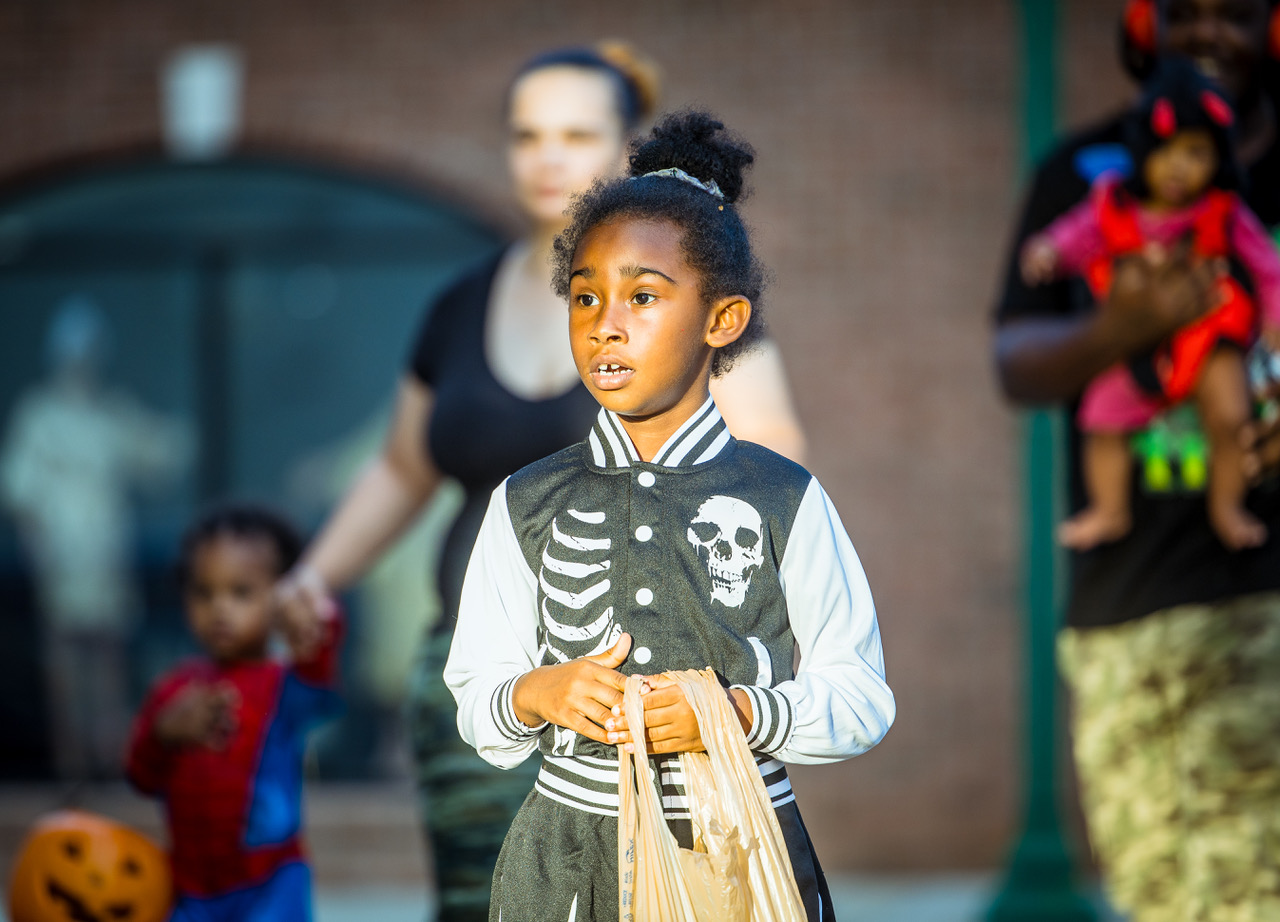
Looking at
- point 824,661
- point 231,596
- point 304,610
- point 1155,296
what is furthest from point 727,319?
point 231,596

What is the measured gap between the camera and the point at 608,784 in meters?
1.84

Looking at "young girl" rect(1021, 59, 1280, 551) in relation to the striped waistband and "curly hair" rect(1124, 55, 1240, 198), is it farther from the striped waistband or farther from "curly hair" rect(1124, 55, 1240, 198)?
the striped waistband

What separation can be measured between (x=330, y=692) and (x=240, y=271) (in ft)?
13.1

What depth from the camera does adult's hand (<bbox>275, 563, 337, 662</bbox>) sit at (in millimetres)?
3178

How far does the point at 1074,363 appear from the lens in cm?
306

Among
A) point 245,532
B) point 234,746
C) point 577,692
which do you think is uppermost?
point 245,532

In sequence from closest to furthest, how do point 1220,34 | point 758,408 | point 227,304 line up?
point 758,408
point 1220,34
point 227,304

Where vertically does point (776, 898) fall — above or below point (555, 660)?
below

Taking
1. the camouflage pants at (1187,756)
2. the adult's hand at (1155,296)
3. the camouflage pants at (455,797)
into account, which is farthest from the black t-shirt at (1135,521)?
the camouflage pants at (455,797)

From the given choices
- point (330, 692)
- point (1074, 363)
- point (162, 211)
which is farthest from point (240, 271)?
point (1074, 363)

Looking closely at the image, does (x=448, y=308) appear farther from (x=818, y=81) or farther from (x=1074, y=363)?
(x=818, y=81)

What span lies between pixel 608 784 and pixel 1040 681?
377cm

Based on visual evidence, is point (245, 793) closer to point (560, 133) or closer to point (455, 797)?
point (455, 797)

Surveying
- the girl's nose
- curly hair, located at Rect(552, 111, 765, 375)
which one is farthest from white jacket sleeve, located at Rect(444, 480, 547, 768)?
curly hair, located at Rect(552, 111, 765, 375)
